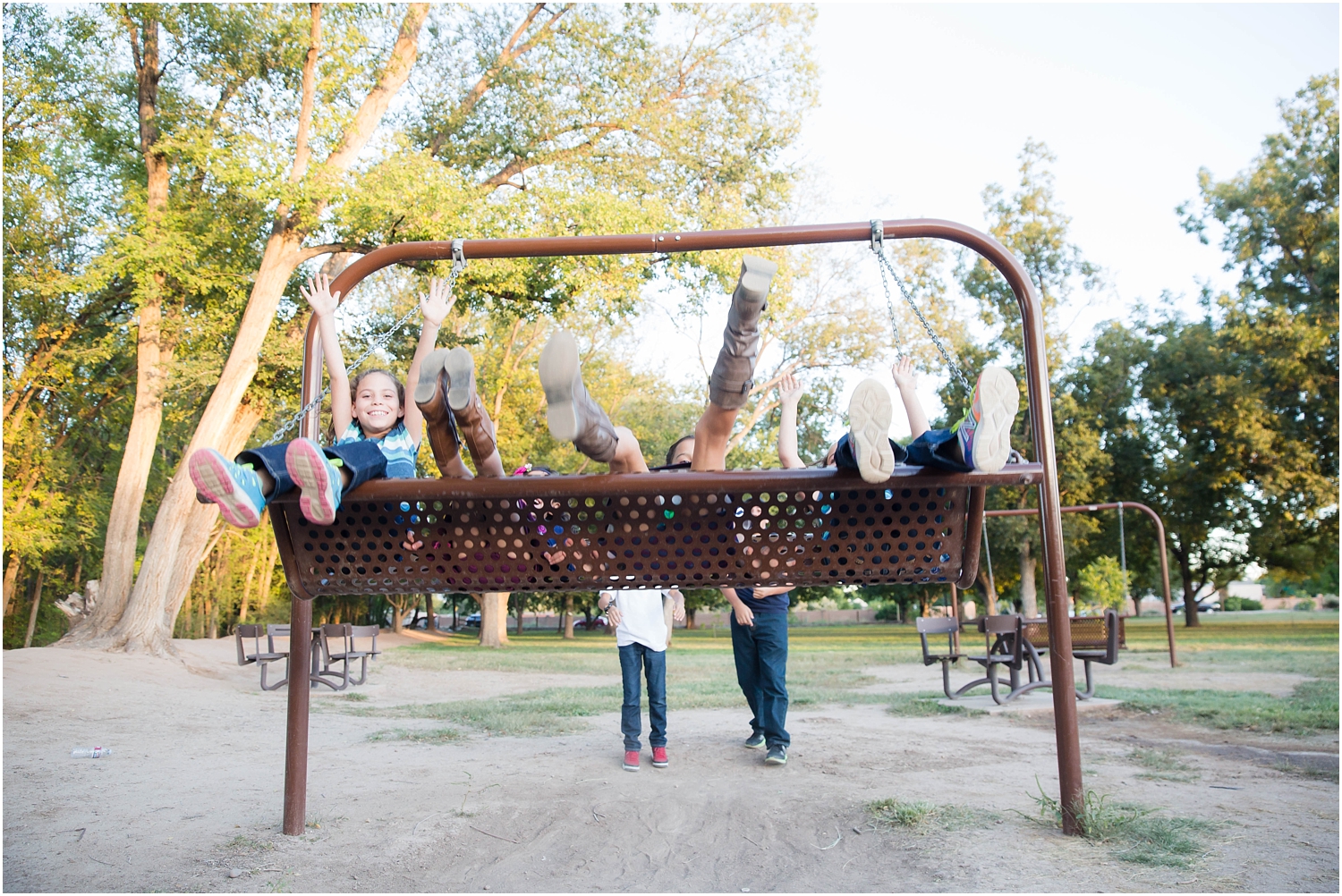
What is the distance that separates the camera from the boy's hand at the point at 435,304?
361 centimetres

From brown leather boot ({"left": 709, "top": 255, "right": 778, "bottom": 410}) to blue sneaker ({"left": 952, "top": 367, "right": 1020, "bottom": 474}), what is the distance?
0.69 m

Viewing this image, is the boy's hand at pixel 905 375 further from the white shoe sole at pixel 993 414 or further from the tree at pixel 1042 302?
the tree at pixel 1042 302

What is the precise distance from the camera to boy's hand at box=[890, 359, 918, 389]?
3.59 m

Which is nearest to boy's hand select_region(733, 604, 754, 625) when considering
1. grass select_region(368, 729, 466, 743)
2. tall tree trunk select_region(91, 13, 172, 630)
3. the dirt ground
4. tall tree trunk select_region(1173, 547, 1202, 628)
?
the dirt ground

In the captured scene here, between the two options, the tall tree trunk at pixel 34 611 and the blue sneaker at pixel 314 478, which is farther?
the tall tree trunk at pixel 34 611

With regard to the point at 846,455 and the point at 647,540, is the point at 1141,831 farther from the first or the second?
the point at 647,540

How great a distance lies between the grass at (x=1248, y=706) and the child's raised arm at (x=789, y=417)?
5.22 meters

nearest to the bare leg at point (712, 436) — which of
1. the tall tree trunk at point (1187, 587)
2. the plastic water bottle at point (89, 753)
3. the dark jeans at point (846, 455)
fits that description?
the dark jeans at point (846, 455)

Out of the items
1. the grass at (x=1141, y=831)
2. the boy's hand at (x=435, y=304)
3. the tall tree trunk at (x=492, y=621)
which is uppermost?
the boy's hand at (x=435, y=304)

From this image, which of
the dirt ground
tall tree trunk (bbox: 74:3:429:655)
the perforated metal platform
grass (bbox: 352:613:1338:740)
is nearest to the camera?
the perforated metal platform

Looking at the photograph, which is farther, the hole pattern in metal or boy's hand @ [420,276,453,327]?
boy's hand @ [420,276,453,327]

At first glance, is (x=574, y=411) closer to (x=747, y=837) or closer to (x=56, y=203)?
(x=747, y=837)

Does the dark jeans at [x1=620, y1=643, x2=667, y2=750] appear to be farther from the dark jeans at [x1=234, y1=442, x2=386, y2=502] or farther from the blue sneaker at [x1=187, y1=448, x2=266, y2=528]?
the blue sneaker at [x1=187, y1=448, x2=266, y2=528]

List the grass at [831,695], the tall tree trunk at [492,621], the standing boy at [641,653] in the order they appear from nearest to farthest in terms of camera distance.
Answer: the standing boy at [641,653] < the grass at [831,695] < the tall tree trunk at [492,621]
